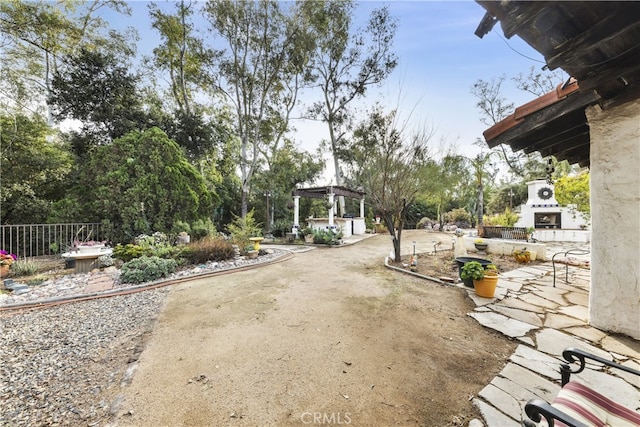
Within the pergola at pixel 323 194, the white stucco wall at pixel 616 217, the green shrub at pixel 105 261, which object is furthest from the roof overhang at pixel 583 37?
the pergola at pixel 323 194

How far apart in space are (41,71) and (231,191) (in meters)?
8.86

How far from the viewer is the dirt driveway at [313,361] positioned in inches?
61.1

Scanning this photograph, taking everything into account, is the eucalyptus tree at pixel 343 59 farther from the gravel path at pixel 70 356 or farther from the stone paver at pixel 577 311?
the gravel path at pixel 70 356

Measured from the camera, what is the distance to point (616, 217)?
2375 millimetres

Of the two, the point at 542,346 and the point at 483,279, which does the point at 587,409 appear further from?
the point at 483,279

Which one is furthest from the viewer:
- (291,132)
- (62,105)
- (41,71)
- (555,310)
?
(291,132)

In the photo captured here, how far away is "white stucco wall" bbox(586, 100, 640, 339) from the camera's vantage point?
2283 mm

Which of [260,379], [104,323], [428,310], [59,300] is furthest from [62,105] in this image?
[428,310]

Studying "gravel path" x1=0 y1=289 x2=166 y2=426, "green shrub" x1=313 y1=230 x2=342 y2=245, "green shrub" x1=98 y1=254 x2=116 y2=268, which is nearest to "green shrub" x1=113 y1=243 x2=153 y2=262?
"green shrub" x1=98 y1=254 x2=116 y2=268

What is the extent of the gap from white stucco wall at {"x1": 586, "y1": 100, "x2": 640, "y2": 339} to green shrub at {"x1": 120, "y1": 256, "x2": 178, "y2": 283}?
22.7 feet

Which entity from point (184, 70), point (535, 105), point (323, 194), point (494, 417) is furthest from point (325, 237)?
point (184, 70)

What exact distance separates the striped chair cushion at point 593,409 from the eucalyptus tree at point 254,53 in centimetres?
1223

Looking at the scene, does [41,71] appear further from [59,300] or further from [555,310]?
[555,310]

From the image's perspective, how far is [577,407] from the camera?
1.08 metres
